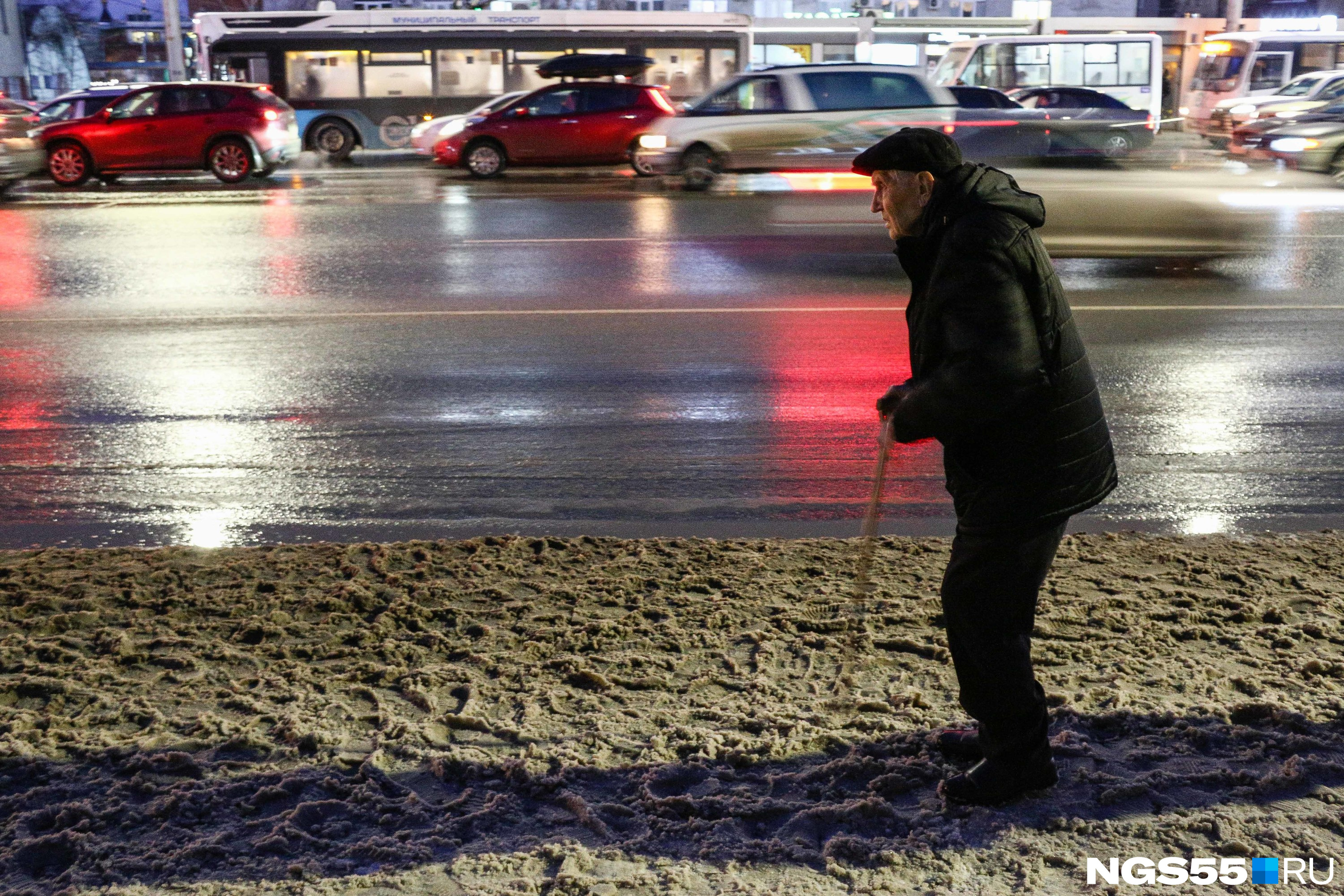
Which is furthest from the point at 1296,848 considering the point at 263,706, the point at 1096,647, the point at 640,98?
the point at 640,98

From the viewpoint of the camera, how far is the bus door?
109 feet

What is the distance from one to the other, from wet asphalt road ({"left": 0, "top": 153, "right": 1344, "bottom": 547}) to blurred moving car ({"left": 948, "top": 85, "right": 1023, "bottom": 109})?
26.9ft

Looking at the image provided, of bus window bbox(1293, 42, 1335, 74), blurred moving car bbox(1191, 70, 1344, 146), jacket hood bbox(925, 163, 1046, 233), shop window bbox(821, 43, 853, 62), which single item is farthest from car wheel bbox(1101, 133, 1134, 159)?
bus window bbox(1293, 42, 1335, 74)

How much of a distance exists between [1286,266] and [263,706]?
11.0m

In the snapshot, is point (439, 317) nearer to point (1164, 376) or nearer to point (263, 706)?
point (1164, 376)

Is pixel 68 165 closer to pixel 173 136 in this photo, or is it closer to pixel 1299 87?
pixel 173 136

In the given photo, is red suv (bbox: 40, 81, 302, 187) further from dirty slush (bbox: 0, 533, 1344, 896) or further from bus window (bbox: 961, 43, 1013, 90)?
dirty slush (bbox: 0, 533, 1344, 896)

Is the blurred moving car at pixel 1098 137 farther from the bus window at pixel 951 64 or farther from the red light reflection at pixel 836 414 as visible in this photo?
the bus window at pixel 951 64

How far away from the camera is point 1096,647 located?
→ 158 inches

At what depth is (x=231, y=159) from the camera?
21734 mm

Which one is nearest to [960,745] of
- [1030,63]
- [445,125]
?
[445,125]

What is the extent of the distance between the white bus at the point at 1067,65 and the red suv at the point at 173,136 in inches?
563

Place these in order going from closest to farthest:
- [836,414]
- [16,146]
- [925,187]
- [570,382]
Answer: [925,187] → [836,414] → [570,382] → [16,146]

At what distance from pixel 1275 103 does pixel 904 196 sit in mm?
26940
